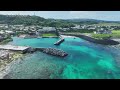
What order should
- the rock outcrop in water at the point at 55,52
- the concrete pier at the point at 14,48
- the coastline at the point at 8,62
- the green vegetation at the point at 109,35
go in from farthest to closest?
the rock outcrop in water at the point at 55,52, the green vegetation at the point at 109,35, the concrete pier at the point at 14,48, the coastline at the point at 8,62

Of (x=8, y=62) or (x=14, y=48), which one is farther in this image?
(x=14, y=48)

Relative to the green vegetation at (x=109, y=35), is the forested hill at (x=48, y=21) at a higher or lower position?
higher

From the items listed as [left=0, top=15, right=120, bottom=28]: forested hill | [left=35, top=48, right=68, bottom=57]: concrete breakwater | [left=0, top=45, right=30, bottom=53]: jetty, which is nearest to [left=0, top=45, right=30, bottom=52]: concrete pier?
[left=0, top=45, right=30, bottom=53]: jetty

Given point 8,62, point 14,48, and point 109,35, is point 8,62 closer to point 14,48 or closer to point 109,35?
point 14,48

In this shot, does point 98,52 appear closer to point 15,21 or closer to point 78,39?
point 78,39

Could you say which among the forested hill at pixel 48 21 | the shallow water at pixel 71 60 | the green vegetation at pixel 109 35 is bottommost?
the shallow water at pixel 71 60

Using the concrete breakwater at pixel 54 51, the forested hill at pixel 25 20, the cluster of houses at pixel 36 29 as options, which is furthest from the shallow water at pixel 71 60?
the forested hill at pixel 25 20

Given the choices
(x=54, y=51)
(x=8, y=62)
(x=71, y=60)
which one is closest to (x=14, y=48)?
(x=8, y=62)

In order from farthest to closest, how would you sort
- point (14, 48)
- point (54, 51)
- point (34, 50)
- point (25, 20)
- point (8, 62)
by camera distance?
point (54, 51), point (34, 50), point (25, 20), point (14, 48), point (8, 62)

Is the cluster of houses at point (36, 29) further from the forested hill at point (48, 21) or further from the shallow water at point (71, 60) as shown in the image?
the shallow water at point (71, 60)

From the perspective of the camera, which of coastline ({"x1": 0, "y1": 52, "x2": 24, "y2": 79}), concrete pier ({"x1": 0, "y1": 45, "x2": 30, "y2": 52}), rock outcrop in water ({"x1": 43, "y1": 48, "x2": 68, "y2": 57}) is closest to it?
coastline ({"x1": 0, "y1": 52, "x2": 24, "y2": 79})

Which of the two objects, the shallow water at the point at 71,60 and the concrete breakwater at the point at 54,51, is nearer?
the shallow water at the point at 71,60

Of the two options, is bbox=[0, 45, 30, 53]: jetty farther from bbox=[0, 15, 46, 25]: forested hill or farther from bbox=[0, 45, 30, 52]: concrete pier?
bbox=[0, 15, 46, 25]: forested hill
